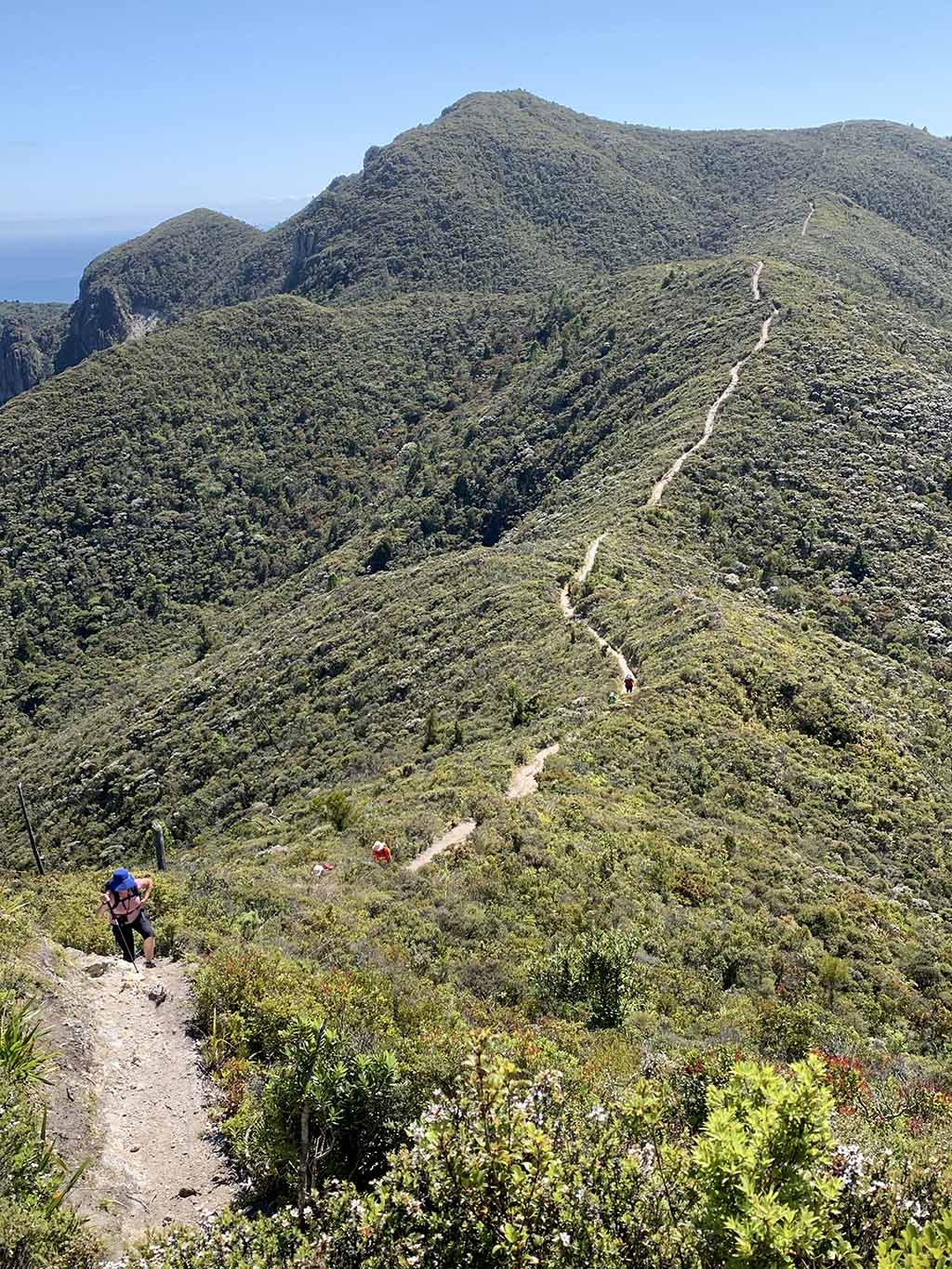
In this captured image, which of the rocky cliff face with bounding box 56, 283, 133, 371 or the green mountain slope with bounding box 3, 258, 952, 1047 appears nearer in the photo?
the green mountain slope with bounding box 3, 258, 952, 1047

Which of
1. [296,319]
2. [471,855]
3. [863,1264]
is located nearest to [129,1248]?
[863,1264]

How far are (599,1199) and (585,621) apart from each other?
2704 cm

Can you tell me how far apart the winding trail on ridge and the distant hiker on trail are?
6951mm

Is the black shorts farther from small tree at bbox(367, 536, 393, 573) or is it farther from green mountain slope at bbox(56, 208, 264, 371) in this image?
green mountain slope at bbox(56, 208, 264, 371)

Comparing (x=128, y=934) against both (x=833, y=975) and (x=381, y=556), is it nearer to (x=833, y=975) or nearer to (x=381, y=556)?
(x=833, y=975)

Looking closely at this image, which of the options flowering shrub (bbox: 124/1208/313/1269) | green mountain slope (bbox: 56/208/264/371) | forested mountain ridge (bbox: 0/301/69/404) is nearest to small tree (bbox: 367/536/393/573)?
flowering shrub (bbox: 124/1208/313/1269)

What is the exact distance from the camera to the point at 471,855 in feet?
56.4

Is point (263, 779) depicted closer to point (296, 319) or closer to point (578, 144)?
point (296, 319)

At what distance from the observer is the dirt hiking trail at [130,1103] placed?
687 centimetres

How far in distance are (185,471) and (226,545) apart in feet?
30.8

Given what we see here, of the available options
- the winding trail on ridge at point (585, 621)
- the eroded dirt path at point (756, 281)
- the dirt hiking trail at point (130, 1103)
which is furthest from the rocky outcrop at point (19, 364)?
the dirt hiking trail at point (130, 1103)

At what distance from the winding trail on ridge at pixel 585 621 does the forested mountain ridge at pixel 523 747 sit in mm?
187

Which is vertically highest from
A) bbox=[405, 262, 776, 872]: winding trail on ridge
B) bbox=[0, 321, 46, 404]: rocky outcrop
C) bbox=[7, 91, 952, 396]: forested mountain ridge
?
bbox=[7, 91, 952, 396]: forested mountain ridge

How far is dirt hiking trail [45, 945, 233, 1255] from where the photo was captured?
22.5 feet
